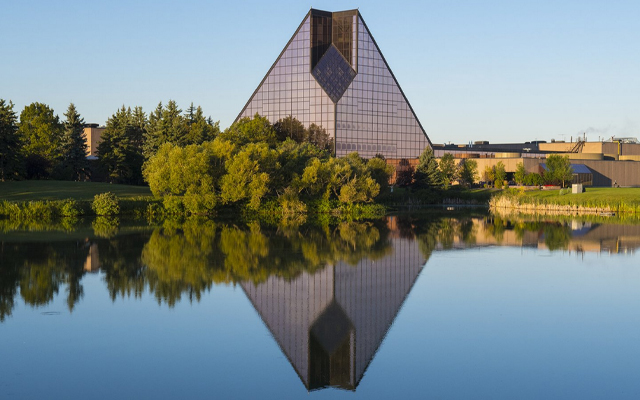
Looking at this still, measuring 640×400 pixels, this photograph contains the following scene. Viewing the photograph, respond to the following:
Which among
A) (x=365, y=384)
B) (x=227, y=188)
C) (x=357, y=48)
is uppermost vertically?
(x=357, y=48)

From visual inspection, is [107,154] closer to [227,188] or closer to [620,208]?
[227,188]

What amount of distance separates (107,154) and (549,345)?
61568 millimetres

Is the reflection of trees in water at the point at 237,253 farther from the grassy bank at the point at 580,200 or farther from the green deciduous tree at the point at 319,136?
the green deciduous tree at the point at 319,136

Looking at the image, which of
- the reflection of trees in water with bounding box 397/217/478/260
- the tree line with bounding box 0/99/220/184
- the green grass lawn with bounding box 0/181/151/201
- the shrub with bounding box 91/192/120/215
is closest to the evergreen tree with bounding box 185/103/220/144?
the tree line with bounding box 0/99/220/184

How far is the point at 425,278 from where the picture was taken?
2106cm

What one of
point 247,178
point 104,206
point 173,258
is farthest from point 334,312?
point 247,178

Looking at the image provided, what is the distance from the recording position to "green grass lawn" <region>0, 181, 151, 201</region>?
47.4 meters

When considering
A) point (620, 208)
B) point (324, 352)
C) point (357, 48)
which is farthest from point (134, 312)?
point (357, 48)

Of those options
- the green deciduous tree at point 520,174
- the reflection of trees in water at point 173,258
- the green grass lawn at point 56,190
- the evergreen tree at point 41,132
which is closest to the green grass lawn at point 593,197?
the green deciduous tree at point 520,174

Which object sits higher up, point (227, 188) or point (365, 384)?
point (227, 188)

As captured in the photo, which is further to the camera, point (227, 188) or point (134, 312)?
point (227, 188)

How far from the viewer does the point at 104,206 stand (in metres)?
44.6

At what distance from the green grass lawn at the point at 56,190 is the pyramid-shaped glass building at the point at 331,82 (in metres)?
31.7

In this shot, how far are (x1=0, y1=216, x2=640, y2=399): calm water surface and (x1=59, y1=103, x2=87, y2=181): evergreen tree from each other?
1581 inches
